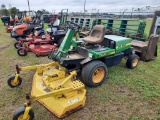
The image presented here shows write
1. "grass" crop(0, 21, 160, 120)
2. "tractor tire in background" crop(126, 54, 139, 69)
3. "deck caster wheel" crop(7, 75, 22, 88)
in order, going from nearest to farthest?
"grass" crop(0, 21, 160, 120), "deck caster wheel" crop(7, 75, 22, 88), "tractor tire in background" crop(126, 54, 139, 69)

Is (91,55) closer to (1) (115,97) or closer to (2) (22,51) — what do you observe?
(1) (115,97)

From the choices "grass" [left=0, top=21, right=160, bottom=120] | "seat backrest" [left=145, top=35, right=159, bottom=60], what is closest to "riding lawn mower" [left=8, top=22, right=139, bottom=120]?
"grass" [left=0, top=21, right=160, bottom=120]

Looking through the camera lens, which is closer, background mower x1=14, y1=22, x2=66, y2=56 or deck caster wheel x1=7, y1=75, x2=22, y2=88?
deck caster wheel x1=7, y1=75, x2=22, y2=88

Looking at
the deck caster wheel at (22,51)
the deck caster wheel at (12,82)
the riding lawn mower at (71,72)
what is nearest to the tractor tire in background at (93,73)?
Answer: the riding lawn mower at (71,72)

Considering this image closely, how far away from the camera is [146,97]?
3.22 metres

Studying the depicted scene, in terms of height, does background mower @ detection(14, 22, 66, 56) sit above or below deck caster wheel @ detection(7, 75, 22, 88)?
above

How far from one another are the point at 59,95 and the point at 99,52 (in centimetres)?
135

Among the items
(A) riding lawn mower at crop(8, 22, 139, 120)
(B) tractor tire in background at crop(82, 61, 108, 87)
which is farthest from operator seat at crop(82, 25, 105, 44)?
(B) tractor tire in background at crop(82, 61, 108, 87)

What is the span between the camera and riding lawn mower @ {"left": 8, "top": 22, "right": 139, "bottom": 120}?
8.57 ft

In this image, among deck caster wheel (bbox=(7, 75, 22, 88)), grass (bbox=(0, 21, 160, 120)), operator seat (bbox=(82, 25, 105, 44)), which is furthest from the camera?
operator seat (bbox=(82, 25, 105, 44))

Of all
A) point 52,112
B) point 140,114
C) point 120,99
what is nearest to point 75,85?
point 52,112

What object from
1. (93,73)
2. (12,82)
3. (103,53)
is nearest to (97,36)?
(103,53)

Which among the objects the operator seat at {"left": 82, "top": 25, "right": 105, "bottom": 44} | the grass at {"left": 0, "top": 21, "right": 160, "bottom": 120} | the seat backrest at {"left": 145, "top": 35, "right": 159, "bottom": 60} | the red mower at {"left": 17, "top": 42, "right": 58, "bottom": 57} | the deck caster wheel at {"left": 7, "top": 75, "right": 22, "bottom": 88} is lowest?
the grass at {"left": 0, "top": 21, "right": 160, "bottom": 120}

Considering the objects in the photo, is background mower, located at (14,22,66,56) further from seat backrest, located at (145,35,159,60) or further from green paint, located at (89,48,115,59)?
seat backrest, located at (145,35,159,60)
